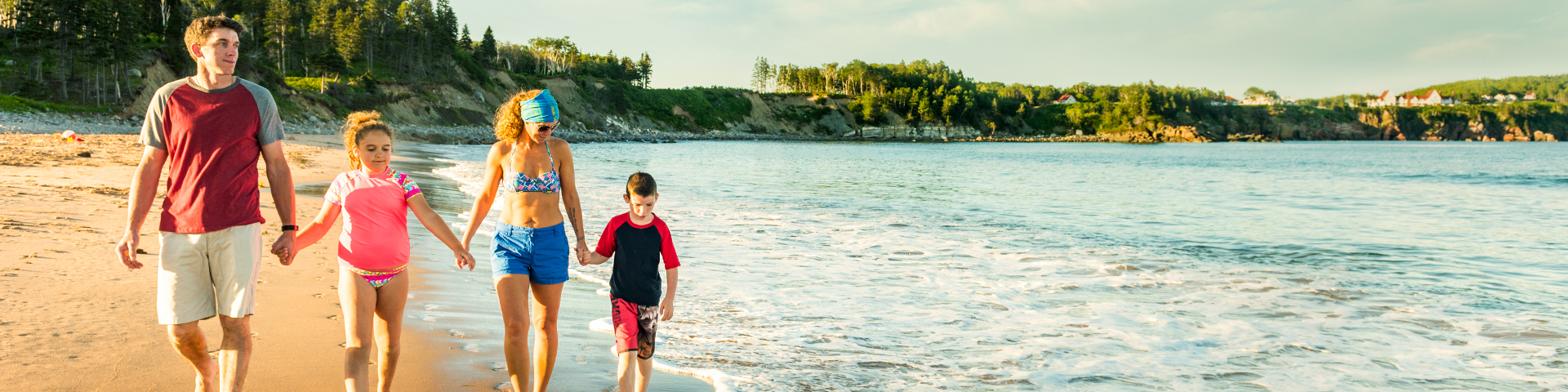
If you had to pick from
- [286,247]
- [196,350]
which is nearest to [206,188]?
[286,247]

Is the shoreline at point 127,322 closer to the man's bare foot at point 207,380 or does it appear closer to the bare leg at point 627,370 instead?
the man's bare foot at point 207,380

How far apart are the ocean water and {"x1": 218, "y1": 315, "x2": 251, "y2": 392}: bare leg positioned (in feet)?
4.82

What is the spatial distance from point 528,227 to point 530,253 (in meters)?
0.12

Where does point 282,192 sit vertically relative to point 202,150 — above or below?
below

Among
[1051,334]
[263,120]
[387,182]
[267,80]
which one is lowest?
[1051,334]

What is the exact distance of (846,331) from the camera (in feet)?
18.4

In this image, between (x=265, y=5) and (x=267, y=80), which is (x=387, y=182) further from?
(x=265, y=5)

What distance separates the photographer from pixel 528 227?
359 centimetres

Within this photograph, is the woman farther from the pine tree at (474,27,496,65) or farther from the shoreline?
the pine tree at (474,27,496,65)

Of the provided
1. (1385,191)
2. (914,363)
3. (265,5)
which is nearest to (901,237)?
(914,363)

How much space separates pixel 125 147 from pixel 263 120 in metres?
22.0

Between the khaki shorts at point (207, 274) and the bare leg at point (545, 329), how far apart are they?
1125 millimetres

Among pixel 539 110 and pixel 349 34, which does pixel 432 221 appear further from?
pixel 349 34

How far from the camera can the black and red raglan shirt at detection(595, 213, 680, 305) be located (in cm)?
359
